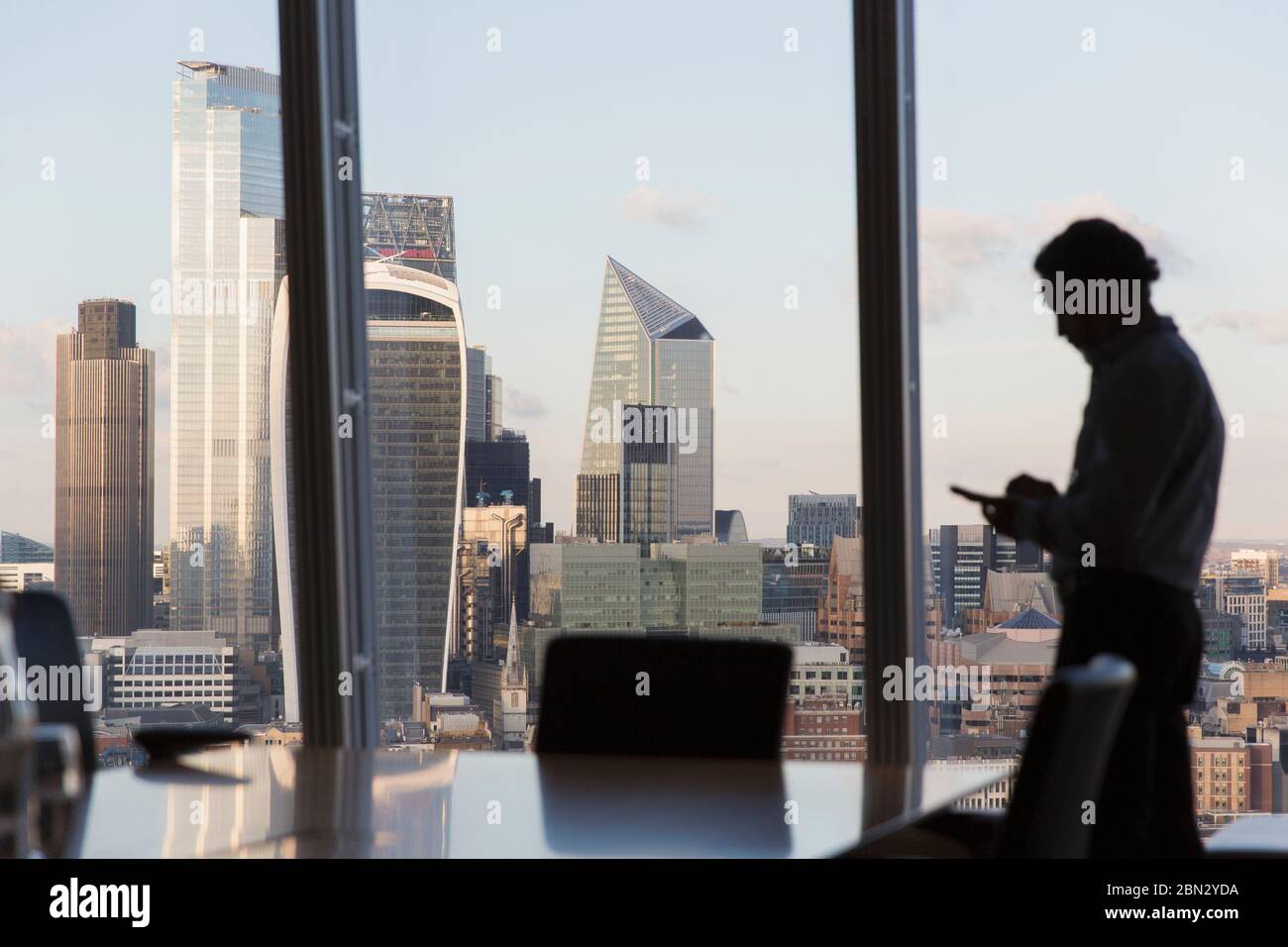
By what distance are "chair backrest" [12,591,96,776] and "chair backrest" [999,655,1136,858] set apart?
5.33ft

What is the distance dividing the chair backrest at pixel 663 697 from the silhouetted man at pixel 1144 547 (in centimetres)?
61

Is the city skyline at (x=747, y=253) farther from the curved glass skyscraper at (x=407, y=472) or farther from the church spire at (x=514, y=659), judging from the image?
the church spire at (x=514, y=659)

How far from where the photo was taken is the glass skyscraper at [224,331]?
145 inches

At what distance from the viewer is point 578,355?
3.53 meters

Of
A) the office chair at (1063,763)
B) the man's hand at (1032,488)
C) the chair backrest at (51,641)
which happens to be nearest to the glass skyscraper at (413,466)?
the chair backrest at (51,641)

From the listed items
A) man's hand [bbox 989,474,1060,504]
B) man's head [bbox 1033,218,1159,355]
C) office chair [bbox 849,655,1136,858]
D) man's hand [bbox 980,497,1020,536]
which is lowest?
office chair [bbox 849,655,1136,858]

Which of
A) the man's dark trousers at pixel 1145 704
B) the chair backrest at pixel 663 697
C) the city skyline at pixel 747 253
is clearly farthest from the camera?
the city skyline at pixel 747 253

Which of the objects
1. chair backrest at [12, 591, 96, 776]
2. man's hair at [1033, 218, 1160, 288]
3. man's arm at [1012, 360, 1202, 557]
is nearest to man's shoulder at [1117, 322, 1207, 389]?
man's arm at [1012, 360, 1202, 557]

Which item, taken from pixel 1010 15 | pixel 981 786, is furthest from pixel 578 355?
pixel 981 786

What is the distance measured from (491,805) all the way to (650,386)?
2.06 meters

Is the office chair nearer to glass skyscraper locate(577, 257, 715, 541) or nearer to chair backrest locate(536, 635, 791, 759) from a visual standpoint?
chair backrest locate(536, 635, 791, 759)

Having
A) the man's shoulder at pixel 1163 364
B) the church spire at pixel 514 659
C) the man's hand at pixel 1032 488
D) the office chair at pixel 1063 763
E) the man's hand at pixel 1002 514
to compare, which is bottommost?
A: the church spire at pixel 514 659

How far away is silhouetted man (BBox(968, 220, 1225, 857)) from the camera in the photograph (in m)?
2.23
